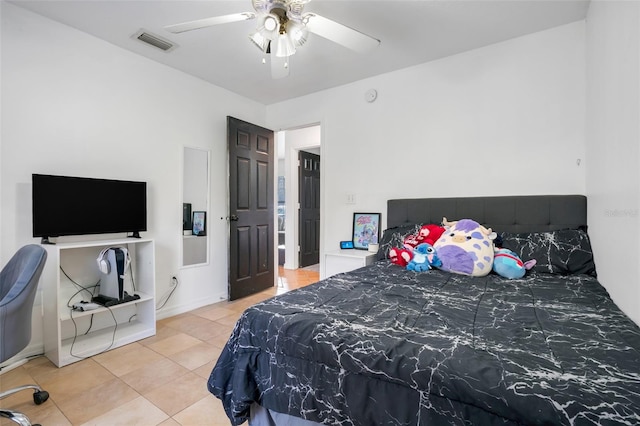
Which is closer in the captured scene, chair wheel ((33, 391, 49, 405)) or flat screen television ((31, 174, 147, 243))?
chair wheel ((33, 391, 49, 405))

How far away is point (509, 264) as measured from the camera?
2.07m

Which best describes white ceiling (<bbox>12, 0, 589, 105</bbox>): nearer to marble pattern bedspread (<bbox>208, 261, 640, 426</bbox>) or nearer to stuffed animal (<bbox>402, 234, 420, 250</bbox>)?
stuffed animal (<bbox>402, 234, 420, 250</bbox>)

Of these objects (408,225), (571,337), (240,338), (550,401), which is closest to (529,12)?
(408,225)

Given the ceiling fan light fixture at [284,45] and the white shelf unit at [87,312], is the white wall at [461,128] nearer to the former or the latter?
the ceiling fan light fixture at [284,45]

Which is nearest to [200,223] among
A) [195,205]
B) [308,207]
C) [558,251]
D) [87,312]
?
[195,205]

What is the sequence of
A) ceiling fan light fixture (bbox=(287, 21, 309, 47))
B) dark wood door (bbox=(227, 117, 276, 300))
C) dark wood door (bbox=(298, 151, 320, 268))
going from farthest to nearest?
dark wood door (bbox=(298, 151, 320, 268)), dark wood door (bbox=(227, 117, 276, 300)), ceiling fan light fixture (bbox=(287, 21, 309, 47))

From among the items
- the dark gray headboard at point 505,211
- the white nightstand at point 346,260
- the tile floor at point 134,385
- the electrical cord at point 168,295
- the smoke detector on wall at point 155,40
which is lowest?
the tile floor at point 134,385

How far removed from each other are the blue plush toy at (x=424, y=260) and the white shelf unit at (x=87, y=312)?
7.43 feet

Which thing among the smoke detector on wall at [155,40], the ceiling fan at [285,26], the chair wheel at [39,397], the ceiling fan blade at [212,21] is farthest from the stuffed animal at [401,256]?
the smoke detector on wall at [155,40]

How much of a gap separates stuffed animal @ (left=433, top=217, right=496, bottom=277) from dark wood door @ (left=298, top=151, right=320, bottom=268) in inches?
140

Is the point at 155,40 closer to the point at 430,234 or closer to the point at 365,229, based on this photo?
the point at 365,229

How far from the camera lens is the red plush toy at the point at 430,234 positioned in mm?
2490

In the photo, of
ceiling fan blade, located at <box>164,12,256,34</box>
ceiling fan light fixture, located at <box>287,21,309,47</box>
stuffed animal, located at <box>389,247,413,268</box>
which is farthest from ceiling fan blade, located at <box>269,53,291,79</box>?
stuffed animal, located at <box>389,247,413,268</box>

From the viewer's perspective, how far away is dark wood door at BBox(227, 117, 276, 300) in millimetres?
3652
